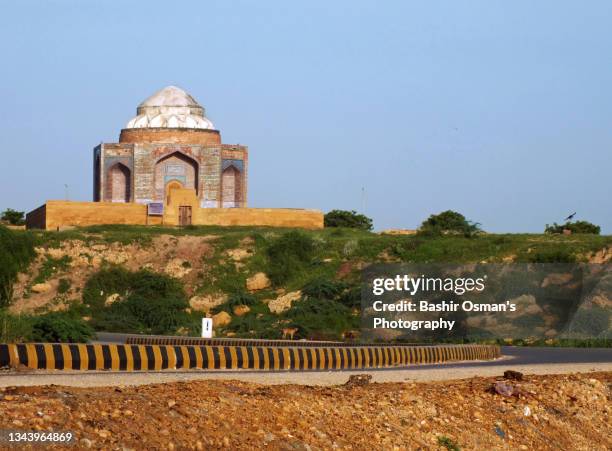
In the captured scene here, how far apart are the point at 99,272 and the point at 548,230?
24920mm

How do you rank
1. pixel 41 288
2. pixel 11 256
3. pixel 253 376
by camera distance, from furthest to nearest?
pixel 41 288, pixel 11 256, pixel 253 376

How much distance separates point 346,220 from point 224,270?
2356 centimetres

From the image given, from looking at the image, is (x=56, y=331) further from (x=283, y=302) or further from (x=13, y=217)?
(x=13, y=217)

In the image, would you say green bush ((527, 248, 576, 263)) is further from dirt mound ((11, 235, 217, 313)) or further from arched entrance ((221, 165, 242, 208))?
arched entrance ((221, 165, 242, 208))

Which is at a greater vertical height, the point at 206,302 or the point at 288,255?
the point at 288,255

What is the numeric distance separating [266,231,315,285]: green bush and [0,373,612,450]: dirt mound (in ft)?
112

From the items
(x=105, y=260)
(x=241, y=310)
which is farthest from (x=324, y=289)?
(x=105, y=260)

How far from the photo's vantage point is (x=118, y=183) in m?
66.9

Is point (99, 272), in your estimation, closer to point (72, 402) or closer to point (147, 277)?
point (147, 277)

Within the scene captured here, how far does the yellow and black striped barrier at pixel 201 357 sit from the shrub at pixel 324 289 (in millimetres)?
22257

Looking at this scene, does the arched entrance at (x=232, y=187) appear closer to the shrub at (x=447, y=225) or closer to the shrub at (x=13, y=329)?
the shrub at (x=447, y=225)

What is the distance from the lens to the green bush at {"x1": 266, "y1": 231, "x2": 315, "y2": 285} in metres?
50.2

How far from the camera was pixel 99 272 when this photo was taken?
50188mm

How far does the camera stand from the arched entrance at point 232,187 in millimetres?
67062
